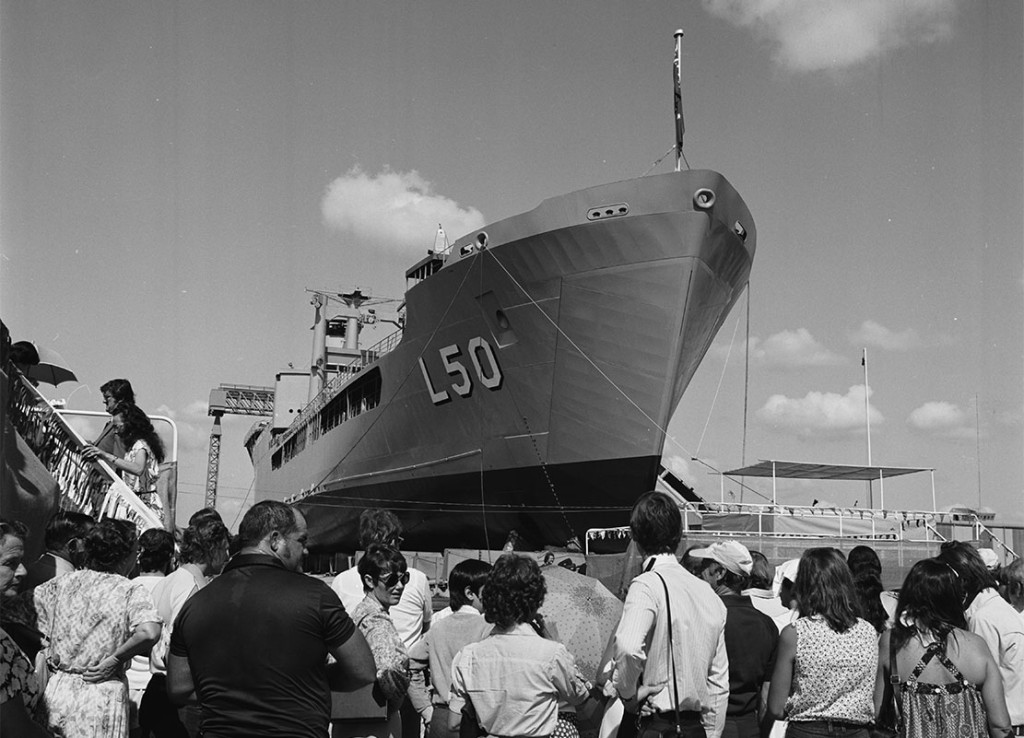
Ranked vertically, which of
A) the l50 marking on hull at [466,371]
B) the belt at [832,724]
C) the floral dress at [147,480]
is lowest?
the belt at [832,724]

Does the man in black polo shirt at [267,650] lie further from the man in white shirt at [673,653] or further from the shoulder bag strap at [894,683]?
the shoulder bag strap at [894,683]

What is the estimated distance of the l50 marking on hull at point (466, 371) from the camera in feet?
54.9

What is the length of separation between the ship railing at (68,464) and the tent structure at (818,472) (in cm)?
1341

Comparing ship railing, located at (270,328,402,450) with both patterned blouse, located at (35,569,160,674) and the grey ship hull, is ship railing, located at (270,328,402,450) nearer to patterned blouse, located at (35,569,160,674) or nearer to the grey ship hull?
the grey ship hull

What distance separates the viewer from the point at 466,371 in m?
17.2

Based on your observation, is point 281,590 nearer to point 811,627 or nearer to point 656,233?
point 811,627

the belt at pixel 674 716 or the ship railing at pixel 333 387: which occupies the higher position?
the ship railing at pixel 333 387

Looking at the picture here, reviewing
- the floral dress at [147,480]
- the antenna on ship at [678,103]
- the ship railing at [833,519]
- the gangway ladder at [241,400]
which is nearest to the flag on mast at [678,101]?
the antenna on ship at [678,103]

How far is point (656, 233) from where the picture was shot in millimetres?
15289

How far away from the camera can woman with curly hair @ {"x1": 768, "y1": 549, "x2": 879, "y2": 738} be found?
329 centimetres

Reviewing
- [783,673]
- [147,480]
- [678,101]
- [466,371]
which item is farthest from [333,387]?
[783,673]

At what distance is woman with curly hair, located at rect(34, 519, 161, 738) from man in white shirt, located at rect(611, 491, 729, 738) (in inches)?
66.5

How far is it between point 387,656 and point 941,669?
191 cm

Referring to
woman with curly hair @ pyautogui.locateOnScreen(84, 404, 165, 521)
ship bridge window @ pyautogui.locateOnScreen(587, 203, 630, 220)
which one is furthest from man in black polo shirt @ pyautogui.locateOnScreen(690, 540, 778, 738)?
ship bridge window @ pyautogui.locateOnScreen(587, 203, 630, 220)
